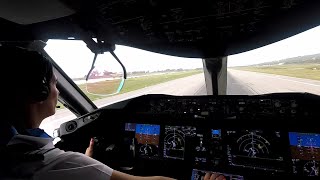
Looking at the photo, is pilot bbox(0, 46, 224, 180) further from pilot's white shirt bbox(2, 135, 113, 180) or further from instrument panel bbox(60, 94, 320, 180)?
instrument panel bbox(60, 94, 320, 180)

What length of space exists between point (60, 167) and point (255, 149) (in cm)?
156

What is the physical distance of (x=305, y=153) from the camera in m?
1.95

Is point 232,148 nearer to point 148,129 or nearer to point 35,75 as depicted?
point 148,129

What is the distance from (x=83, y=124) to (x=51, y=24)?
1.25 m

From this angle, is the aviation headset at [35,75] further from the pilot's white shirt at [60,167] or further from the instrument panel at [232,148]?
the instrument panel at [232,148]

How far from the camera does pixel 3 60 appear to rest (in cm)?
112

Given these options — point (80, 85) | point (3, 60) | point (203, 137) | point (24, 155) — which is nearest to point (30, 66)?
point (3, 60)

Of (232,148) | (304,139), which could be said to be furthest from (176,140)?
(304,139)

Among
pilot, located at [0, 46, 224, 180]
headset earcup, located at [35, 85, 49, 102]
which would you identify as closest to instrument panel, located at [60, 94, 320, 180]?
pilot, located at [0, 46, 224, 180]

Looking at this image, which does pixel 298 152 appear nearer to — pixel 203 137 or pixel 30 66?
pixel 203 137

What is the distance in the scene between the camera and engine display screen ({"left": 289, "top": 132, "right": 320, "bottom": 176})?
192cm

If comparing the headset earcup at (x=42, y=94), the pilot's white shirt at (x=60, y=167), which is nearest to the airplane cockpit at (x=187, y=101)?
the headset earcup at (x=42, y=94)

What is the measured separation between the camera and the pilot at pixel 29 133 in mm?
1016

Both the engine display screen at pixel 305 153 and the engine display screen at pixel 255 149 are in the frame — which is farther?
the engine display screen at pixel 255 149
